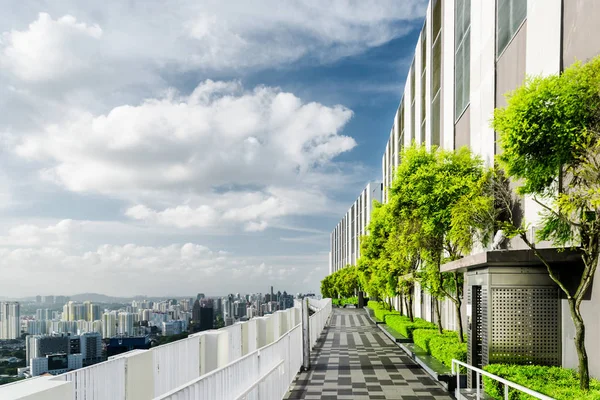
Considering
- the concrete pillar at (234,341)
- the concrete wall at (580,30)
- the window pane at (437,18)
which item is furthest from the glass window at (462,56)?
the concrete pillar at (234,341)

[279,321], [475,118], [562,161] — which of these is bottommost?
[279,321]

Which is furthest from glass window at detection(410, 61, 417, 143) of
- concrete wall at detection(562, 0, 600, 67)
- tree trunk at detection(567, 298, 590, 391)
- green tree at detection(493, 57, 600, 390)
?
tree trunk at detection(567, 298, 590, 391)

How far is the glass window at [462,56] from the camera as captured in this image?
60.7ft

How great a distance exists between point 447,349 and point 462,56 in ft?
33.3

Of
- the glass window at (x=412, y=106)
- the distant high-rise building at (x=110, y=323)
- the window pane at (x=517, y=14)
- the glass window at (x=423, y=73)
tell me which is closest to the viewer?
the window pane at (x=517, y=14)

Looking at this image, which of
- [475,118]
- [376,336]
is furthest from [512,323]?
[376,336]

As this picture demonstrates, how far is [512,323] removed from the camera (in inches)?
408

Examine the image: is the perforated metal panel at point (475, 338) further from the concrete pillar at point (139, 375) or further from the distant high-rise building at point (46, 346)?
the distant high-rise building at point (46, 346)

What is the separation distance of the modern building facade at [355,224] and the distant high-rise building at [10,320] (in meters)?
31.3

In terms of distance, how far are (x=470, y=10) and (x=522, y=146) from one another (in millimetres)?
11743

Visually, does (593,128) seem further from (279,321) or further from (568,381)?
(279,321)

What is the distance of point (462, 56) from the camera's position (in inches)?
758

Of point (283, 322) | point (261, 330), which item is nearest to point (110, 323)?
point (283, 322)

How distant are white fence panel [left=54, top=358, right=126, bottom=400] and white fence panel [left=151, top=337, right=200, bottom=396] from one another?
1.19 m
